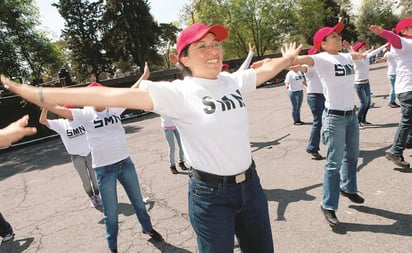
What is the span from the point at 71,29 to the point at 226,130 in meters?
41.9

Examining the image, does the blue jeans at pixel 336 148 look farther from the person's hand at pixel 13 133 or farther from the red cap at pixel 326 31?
the person's hand at pixel 13 133

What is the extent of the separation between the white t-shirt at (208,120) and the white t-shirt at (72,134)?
365 cm

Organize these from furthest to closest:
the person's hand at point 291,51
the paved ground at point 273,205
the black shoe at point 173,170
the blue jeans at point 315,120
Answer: the black shoe at point 173,170, the blue jeans at point 315,120, the paved ground at point 273,205, the person's hand at point 291,51

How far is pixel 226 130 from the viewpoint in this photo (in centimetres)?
208

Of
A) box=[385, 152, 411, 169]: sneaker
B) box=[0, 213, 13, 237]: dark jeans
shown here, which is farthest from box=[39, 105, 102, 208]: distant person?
box=[385, 152, 411, 169]: sneaker

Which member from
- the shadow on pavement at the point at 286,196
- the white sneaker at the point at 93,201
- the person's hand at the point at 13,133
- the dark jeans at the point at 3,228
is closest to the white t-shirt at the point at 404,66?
the shadow on pavement at the point at 286,196

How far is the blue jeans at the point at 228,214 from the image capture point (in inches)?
82.0

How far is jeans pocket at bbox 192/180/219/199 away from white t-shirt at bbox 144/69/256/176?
0.32 feet

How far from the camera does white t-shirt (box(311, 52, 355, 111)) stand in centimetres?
360

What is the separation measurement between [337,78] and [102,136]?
9.24 ft

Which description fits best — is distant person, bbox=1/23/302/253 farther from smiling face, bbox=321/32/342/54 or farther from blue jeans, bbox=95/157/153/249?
smiling face, bbox=321/32/342/54

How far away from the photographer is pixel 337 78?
144 inches

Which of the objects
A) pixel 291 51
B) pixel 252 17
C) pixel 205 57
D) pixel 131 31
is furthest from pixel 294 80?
pixel 131 31

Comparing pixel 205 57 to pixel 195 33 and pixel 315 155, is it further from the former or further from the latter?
pixel 315 155
